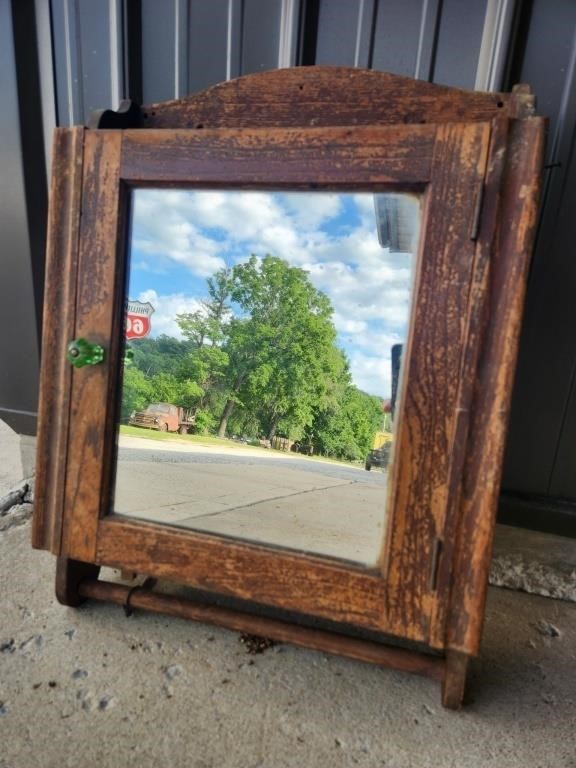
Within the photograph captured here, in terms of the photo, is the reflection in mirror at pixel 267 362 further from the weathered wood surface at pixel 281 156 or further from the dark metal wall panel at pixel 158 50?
the dark metal wall panel at pixel 158 50

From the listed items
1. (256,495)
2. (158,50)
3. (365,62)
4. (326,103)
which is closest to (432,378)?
(256,495)

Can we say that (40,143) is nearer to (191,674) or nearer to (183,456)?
(183,456)

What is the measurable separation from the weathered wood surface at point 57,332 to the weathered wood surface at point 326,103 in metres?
0.19

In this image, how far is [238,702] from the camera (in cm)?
80

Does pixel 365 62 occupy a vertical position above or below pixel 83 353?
above

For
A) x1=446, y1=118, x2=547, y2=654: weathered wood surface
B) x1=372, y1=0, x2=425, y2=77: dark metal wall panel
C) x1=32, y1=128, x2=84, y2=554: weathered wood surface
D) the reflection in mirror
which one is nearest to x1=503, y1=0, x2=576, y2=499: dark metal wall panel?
x1=372, y1=0, x2=425, y2=77: dark metal wall panel

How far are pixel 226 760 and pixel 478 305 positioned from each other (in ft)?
2.69

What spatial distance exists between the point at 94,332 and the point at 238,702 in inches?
29.1

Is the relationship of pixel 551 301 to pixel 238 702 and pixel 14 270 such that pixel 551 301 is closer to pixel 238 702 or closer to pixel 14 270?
pixel 238 702

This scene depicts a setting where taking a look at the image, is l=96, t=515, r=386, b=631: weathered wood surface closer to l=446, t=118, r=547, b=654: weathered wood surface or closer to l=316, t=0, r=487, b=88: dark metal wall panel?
l=446, t=118, r=547, b=654: weathered wood surface

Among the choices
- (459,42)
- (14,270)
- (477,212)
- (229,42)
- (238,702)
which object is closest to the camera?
(477,212)

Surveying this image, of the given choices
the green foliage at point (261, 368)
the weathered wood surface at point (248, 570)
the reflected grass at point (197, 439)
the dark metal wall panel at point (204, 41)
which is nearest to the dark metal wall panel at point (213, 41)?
the dark metal wall panel at point (204, 41)

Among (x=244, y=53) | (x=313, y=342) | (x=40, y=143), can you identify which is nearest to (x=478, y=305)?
(x=313, y=342)

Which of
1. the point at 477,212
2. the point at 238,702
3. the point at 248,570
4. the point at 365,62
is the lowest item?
the point at 238,702
